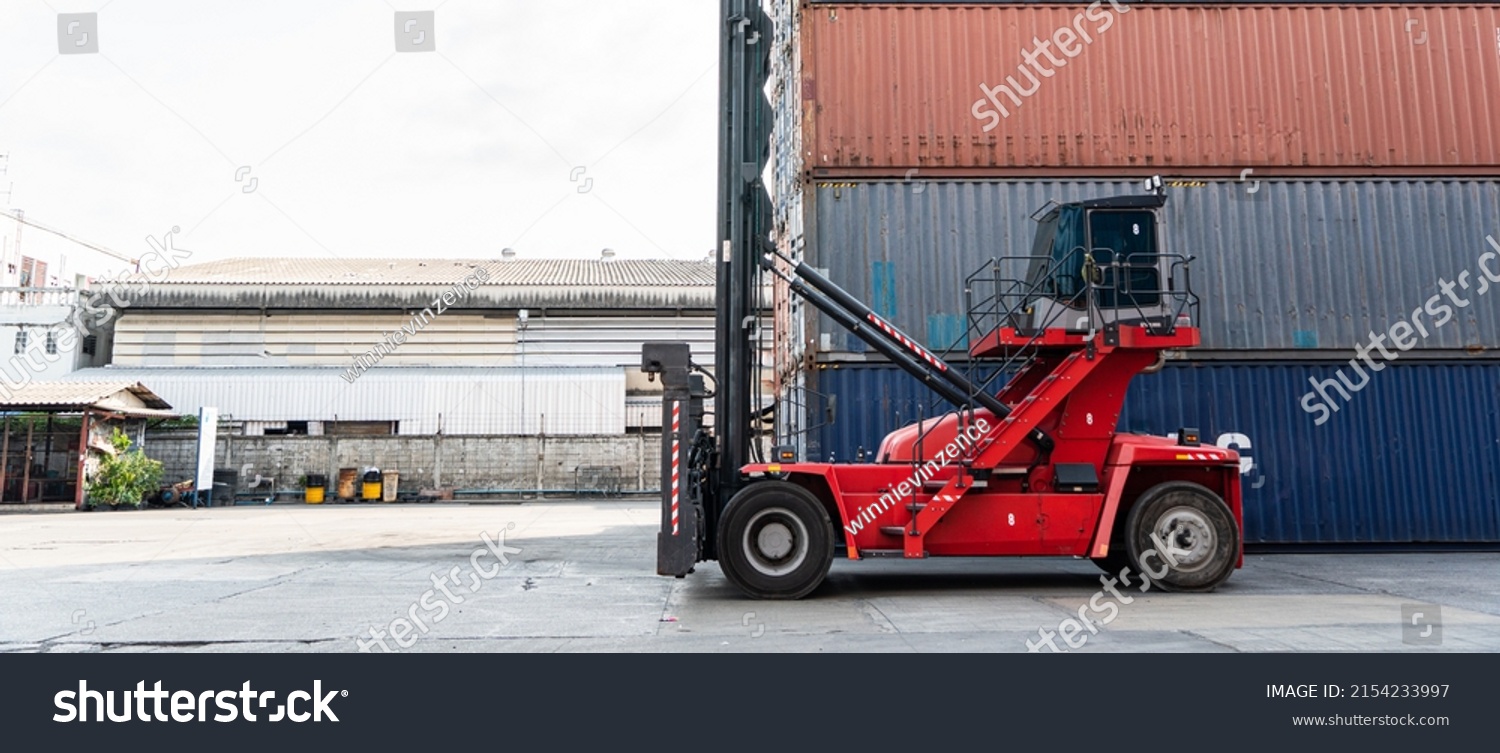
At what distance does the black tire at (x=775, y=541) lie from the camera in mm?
8094

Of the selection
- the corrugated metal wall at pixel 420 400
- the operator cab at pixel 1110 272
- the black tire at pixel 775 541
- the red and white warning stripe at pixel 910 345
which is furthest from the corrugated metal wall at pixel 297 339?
the operator cab at pixel 1110 272

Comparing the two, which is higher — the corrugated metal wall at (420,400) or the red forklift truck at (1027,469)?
the corrugated metal wall at (420,400)

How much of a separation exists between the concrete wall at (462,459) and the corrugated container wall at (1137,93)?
17780mm

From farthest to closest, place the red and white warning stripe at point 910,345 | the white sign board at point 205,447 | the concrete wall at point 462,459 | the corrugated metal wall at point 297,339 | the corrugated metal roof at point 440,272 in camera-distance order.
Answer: the corrugated metal roof at point 440,272, the corrugated metal wall at point 297,339, the concrete wall at point 462,459, the white sign board at point 205,447, the red and white warning stripe at point 910,345

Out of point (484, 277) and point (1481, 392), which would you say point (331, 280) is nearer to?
point (484, 277)

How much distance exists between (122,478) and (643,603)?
74.5ft

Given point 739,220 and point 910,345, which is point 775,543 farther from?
point 739,220

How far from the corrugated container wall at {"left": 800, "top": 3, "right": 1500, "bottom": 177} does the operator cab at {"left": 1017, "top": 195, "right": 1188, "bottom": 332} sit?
140 inches

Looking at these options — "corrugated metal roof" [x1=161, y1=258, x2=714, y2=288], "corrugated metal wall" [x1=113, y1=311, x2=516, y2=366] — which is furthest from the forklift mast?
"corrugated metal roof" [x1=161, y1=258, x2=714, y2=288]

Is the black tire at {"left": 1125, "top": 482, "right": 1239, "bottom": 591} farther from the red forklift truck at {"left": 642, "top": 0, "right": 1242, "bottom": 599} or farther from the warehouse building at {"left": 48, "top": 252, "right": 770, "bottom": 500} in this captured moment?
the warehouse building at {"left": 48, "top": 252, "right": 770, "bottom": 500}

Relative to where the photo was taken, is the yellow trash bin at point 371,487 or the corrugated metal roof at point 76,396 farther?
the yellow trash bin at point 371,487

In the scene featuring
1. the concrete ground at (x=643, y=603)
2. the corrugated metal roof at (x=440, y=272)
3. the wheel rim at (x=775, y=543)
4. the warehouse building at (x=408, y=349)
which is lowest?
the concrete ground at (x=643, y=603)

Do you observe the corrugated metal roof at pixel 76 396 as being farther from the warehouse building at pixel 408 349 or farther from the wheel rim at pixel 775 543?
the wheel rim at pixel 775 543

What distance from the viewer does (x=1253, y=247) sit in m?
12.1
